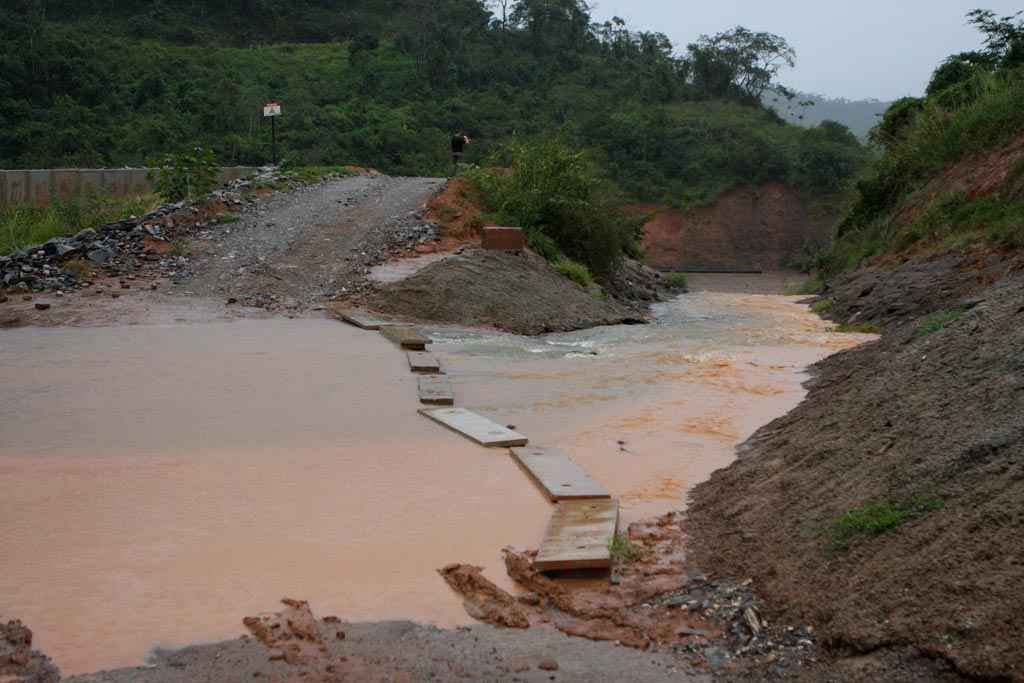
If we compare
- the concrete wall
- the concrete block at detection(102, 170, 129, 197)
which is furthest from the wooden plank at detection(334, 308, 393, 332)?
the concrete block at detection(102, 170, 129, 197)

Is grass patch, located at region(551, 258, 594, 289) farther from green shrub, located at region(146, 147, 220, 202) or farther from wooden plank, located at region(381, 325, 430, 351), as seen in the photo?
green shrub, located at region(146, 147, 220, 202)

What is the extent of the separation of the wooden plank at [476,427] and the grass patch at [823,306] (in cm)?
1017

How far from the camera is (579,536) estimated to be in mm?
6207

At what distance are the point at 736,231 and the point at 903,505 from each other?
4020cm

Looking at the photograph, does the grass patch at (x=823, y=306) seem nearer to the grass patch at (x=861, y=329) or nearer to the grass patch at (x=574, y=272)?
the grass patch at (x=861, y=329)

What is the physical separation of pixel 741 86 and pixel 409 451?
177ft

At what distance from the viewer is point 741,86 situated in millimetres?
58562

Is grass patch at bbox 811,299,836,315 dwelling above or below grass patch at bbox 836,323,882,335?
below

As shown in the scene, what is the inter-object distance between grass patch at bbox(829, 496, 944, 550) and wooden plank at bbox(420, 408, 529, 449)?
11.2ft

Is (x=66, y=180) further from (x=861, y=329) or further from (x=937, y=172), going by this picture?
(x=937, y=172)

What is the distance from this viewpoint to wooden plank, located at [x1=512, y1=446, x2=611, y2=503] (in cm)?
707

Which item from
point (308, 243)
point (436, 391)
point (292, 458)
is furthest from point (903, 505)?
point (308, 243)

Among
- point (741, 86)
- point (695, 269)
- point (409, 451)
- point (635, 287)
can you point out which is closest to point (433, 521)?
point (409, 451)

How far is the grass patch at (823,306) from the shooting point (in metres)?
17.9
